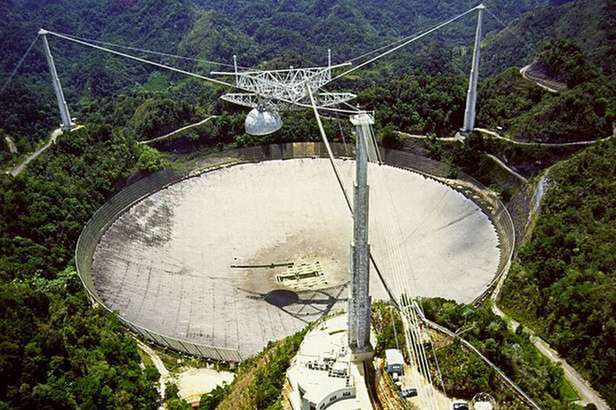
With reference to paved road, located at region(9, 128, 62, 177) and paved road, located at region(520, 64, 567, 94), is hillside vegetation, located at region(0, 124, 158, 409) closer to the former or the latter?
paved road, located at region(9, 128, 62, 177)

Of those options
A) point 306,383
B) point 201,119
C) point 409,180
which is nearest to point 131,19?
point 201,119

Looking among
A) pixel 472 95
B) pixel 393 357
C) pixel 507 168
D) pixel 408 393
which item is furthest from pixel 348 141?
pixel 408 393

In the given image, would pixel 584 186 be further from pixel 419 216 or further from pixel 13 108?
pixel 13 108

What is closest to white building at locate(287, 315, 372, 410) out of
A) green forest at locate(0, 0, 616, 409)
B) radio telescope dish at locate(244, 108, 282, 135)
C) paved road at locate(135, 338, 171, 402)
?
green forest at locate(0, 0, 616, 409)

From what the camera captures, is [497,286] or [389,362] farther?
[497,286]

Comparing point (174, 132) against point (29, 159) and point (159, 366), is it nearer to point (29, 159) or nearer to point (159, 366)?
point (29, 159)

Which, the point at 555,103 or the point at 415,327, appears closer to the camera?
the point at 415,327
